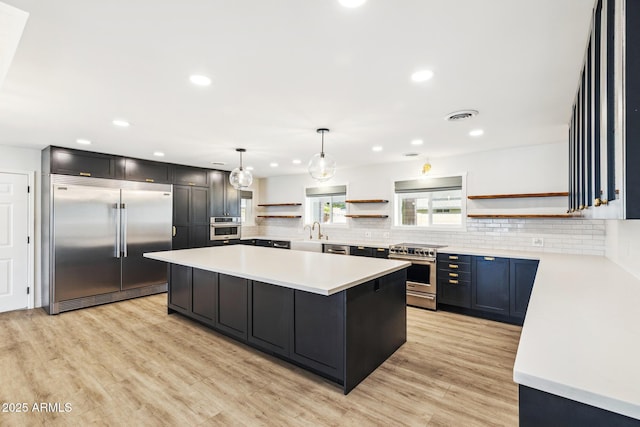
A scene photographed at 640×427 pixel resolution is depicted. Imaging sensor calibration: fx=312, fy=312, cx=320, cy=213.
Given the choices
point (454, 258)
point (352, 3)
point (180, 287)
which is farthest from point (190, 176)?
point (352, 3)

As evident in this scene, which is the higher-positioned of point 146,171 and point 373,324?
point 146,171

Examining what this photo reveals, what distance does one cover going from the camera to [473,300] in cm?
418

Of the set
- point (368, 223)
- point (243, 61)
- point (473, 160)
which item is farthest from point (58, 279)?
point (473, 160)

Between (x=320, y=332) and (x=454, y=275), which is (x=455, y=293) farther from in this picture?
(x=320, y=332)

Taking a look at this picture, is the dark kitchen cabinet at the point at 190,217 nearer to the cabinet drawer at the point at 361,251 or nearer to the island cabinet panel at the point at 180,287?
the island cabinet panel at the point at 180,287

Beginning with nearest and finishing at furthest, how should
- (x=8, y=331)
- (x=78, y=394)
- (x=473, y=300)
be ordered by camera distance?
(x=78, y=394) < (x=8, y=331) < (x=473, y=300)

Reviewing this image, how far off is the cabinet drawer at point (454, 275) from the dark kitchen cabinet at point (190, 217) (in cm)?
438

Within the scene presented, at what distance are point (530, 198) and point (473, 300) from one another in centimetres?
163

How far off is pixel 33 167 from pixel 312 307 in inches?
189

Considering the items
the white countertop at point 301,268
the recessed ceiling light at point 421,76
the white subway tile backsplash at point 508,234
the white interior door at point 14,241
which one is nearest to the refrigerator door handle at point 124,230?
the white interior door at point 14,241

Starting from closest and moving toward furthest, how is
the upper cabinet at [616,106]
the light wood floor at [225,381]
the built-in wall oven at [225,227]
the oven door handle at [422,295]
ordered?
the upper cabinet at [616,106] < the light wood floor at [225,381] < the oven door handle at [422,295] < the built-in wall oven at [225,227]

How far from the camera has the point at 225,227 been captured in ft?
21.4

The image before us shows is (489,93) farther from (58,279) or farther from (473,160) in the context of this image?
(58,279)

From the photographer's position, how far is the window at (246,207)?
748 centimetres
